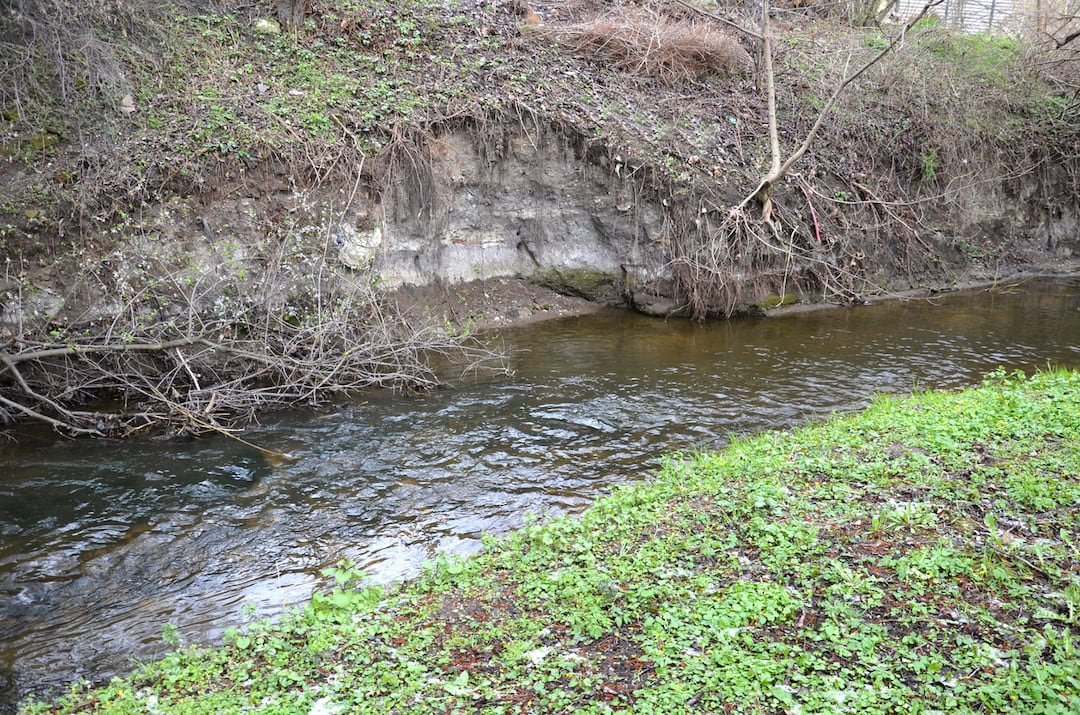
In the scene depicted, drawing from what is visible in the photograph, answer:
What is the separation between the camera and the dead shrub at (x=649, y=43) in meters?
15.1

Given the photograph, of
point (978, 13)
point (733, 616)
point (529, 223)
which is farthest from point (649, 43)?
point (978, 13)

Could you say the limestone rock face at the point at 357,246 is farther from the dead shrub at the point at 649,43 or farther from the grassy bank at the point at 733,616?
the grassy bank at the point at 733,616

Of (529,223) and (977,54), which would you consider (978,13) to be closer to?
(977,54)

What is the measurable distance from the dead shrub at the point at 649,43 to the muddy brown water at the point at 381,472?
5.67 metres

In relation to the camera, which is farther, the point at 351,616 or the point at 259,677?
the point at 351,616

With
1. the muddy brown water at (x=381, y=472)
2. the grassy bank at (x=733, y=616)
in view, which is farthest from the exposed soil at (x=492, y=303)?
the grassy bank at (x=733, y=616)

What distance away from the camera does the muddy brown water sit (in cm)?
572

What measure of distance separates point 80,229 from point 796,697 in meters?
9.70

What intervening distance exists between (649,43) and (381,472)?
34.6 feet

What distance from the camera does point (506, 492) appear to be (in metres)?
7.45

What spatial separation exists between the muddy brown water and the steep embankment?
1.12 meters

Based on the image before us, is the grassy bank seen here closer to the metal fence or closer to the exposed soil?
the exposed soil

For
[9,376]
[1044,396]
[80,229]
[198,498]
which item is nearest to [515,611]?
[198,498]

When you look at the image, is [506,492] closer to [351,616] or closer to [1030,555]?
[351,616]
